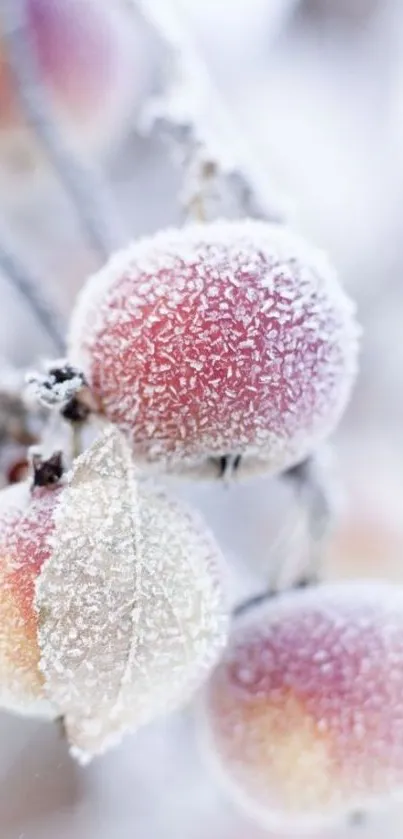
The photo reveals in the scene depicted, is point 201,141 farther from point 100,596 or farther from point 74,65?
point 74,65

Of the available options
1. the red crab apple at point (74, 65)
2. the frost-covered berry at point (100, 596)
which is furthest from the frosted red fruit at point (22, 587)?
the red crab apple at point (74, 65)

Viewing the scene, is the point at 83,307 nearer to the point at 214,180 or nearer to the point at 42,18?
the point at 214,180

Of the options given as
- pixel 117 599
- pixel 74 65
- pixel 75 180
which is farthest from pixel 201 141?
pixel 74 65

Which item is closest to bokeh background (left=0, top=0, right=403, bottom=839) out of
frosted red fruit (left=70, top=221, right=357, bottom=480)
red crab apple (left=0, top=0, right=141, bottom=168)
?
red crab apple (left=0, top=0, right=141, bottom=168)

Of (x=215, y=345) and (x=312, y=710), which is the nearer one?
(x=215, y=345)

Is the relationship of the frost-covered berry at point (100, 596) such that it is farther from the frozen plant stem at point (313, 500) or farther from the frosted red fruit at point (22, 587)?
the frozen plant stem at point (313, 500)

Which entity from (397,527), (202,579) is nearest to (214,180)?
(202,579)
